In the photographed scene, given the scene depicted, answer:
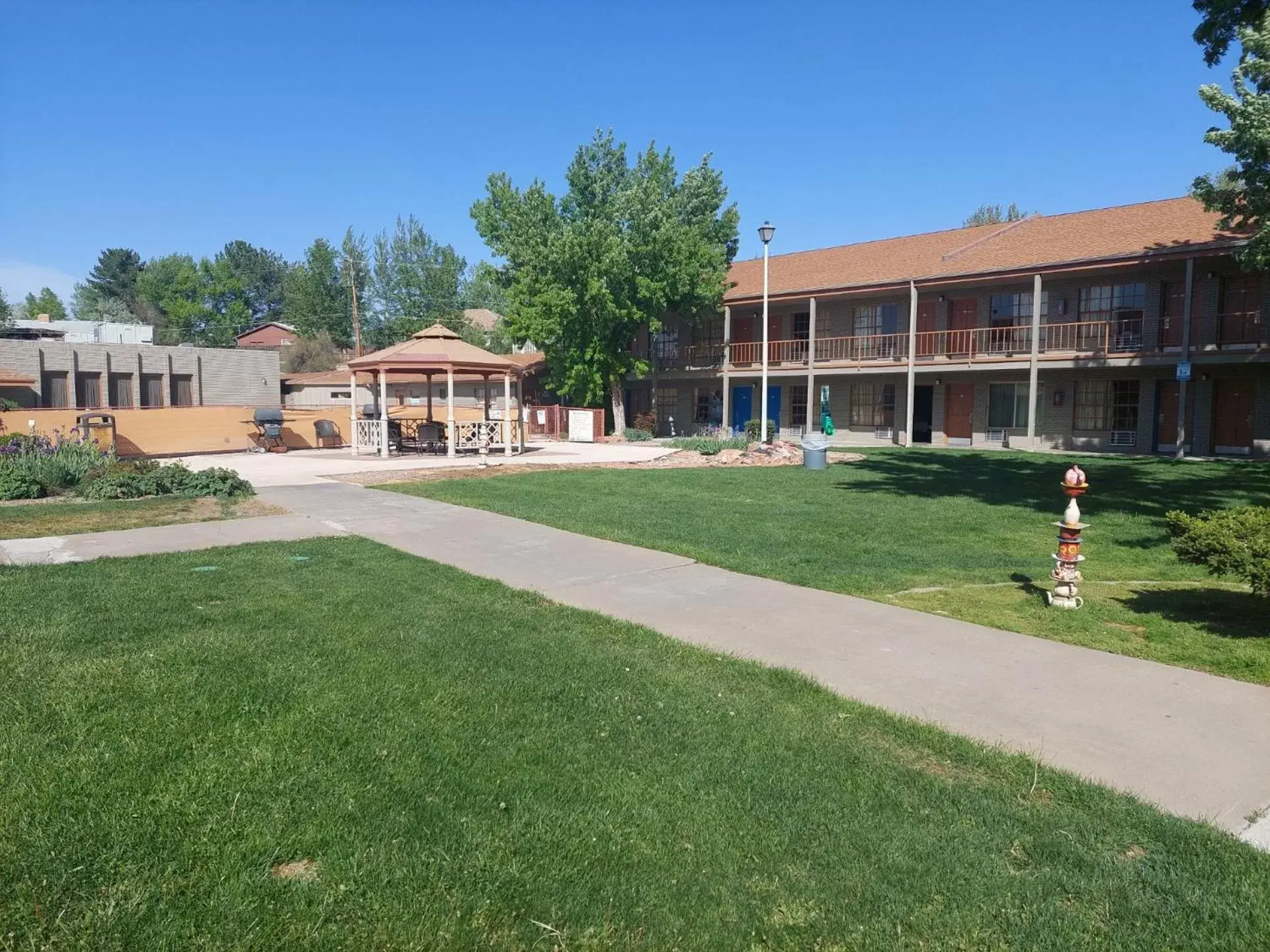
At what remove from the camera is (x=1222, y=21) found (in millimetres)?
14867

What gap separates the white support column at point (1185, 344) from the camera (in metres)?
22.9

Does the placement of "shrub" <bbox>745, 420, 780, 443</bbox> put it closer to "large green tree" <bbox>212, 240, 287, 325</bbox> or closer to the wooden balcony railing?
the wooden balcony railing

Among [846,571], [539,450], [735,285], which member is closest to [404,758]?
[846,571]

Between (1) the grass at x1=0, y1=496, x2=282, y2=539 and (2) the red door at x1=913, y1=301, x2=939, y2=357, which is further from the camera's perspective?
(2) the red door at x1=913, y1=301, x2=939, y2=357

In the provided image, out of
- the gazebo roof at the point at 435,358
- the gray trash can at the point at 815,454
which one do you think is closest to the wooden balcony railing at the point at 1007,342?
the gray trash can at the point at 815,454

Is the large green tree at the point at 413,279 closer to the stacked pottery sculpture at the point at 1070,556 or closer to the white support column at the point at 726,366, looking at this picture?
the white support column at the point at 726,366

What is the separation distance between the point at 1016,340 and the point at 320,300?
6592cm

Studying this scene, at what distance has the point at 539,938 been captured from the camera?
2.69 m

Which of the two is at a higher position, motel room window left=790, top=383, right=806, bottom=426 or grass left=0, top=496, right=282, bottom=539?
motel room window left=790, top=383, right=806, bottom=426

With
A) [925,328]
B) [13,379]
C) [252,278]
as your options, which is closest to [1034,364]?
[925,328]

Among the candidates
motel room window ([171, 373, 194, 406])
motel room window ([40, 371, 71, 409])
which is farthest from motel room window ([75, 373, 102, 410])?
motel room window ([171, 373, 194, 406])

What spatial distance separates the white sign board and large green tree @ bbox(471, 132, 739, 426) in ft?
3.07

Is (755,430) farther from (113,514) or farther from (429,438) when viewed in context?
(113,514)

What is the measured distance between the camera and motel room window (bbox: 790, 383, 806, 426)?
34.7m
